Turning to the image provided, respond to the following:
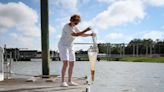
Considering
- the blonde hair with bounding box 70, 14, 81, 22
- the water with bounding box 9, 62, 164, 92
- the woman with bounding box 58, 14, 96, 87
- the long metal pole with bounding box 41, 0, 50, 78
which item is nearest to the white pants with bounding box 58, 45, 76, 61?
the woman with bounding box 58, 14, 96, 87

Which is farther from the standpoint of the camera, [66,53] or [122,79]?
[122,79]

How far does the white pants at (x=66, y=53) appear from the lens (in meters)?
11.2

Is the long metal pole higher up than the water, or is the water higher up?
the long metal pole

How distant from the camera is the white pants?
36.7 feet

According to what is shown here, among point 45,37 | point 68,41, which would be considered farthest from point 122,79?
point 68,41

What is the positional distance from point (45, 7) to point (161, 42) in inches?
7170

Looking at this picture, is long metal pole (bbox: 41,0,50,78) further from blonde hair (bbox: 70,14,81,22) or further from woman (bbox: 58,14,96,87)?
blonde hair (bbox: 70,14,81,22)

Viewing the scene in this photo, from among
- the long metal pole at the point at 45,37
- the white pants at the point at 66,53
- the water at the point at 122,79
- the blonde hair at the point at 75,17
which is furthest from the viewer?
the long metal pole at the point at 45,37

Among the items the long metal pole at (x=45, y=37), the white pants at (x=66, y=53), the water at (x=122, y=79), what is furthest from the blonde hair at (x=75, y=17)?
the long metal pole at (x=45, y=37)

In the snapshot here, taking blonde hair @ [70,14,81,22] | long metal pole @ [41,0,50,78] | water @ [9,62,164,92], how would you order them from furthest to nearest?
long metal pole @ [41,0,50,78] → water @ [9,62,164,92] → blonde hair @ [70,14,81,22]

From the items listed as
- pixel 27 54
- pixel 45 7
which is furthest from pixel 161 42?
pixel 45 7

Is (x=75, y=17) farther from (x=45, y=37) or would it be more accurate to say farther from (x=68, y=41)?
(x=45, y=37)

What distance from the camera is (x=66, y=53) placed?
36.7 feet

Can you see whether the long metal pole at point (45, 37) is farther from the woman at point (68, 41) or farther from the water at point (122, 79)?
the woman at point (68, 41)
